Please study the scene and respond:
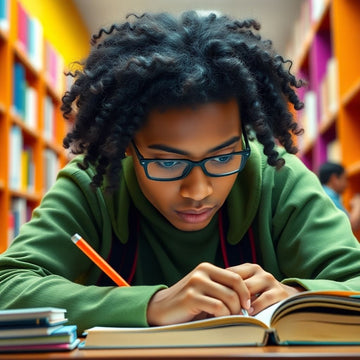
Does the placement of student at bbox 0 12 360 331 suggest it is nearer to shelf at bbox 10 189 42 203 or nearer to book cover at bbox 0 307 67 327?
book cover at bbox 0 307 67 327

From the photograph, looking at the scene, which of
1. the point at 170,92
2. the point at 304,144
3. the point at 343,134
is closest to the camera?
the point at 170,92

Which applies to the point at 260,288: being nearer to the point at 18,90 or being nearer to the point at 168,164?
the point at 168,164

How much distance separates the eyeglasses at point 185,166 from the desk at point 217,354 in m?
0.38

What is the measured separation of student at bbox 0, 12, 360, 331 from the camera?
0.86 m

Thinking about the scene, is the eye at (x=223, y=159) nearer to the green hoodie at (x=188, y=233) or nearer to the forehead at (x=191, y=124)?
the forehead at (x=191, y=124)

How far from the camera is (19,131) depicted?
3414 millimetres

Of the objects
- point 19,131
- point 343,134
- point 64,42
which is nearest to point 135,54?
point 343,134

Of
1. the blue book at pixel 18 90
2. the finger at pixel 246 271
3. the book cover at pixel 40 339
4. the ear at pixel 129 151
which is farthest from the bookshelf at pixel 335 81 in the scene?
the book cover at pixel 40 339

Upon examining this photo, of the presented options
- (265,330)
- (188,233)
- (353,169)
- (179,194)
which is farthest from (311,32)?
(265,330)

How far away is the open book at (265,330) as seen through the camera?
0.69 metres

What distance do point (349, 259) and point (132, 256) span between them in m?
0.41

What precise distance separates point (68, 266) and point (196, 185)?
0.98 feet

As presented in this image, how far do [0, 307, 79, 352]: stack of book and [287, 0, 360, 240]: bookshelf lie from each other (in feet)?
7.74

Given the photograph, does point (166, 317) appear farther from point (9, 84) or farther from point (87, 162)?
point (9, 84)
